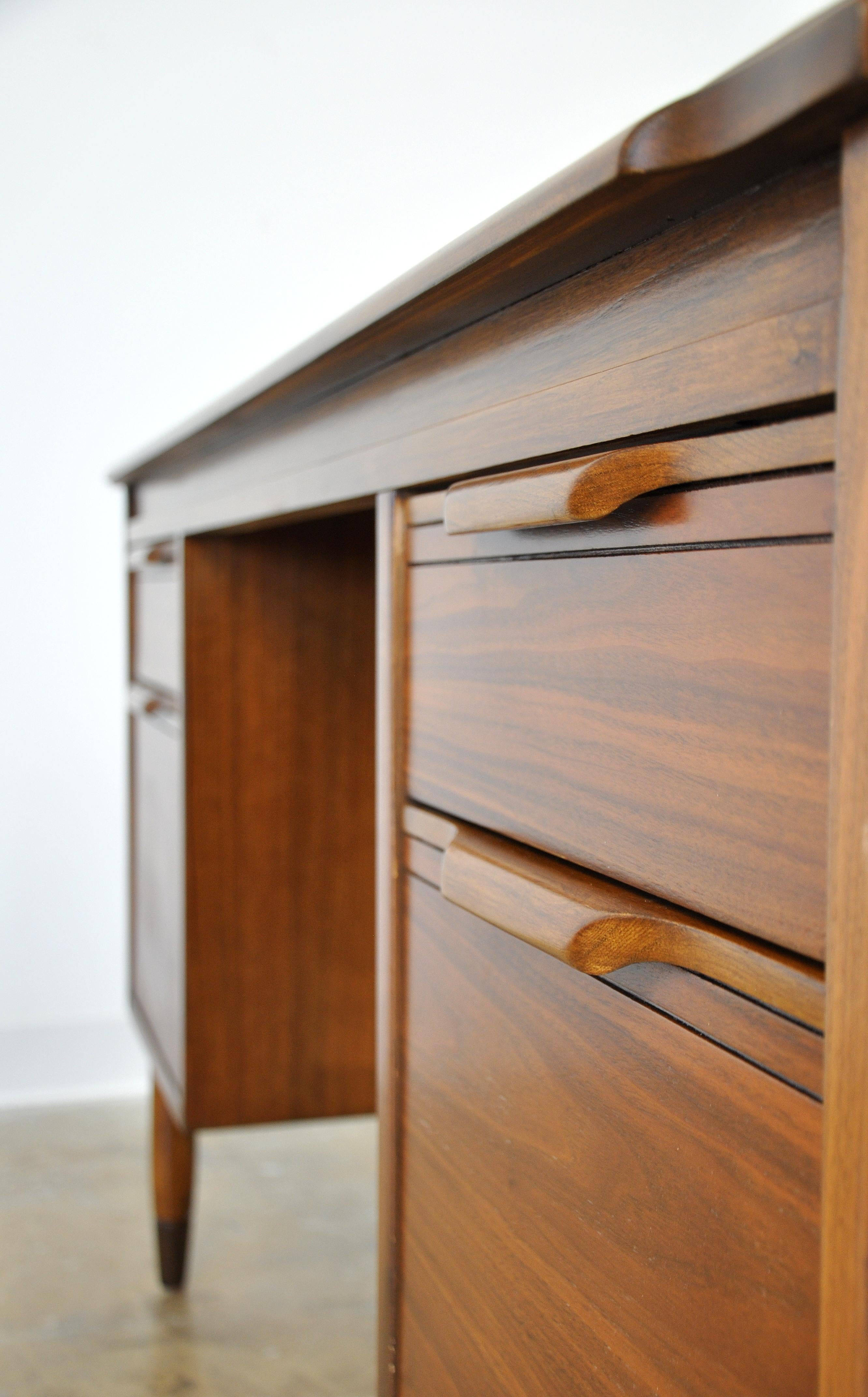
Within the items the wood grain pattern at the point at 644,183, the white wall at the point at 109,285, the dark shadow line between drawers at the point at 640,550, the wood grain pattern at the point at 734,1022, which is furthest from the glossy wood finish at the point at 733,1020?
the white wall at the point at 109,285

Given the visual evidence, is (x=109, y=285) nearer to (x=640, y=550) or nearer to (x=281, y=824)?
(x=281, y=824)

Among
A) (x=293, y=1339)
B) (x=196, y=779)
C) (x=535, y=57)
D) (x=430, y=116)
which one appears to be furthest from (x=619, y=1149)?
(x=535, y=57)

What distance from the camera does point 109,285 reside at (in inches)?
92.2

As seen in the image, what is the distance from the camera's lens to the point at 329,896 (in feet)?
4.45

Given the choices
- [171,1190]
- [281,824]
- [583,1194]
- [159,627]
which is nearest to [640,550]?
[583,1194]

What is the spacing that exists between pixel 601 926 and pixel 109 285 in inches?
85.2

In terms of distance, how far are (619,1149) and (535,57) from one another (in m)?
2.01

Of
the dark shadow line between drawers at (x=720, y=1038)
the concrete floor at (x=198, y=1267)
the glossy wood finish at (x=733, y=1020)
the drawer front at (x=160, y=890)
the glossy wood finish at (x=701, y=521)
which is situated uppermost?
the glossy wood finish at (x=701, y=521)

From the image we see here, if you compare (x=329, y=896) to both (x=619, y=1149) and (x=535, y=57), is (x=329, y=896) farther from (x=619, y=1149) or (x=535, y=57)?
(x=535, y=57)

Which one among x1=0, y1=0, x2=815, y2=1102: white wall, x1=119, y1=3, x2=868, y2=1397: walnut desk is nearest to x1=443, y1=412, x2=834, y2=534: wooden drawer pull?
x1=119, y1=3, x2=868, y2=1397: walnut desk

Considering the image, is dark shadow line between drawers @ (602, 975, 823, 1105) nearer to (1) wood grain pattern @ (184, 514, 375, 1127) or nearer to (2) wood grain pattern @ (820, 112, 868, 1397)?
(2) wood grain pattern @ (820, 112, 868, 1397)

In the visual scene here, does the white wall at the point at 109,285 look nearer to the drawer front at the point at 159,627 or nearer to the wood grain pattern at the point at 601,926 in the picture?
the drawer front at the point at 159,627

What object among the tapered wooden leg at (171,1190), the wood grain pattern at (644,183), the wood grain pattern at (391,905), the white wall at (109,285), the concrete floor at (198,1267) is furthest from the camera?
the white wall at (109,285)

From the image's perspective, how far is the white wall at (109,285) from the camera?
7.39 ft
